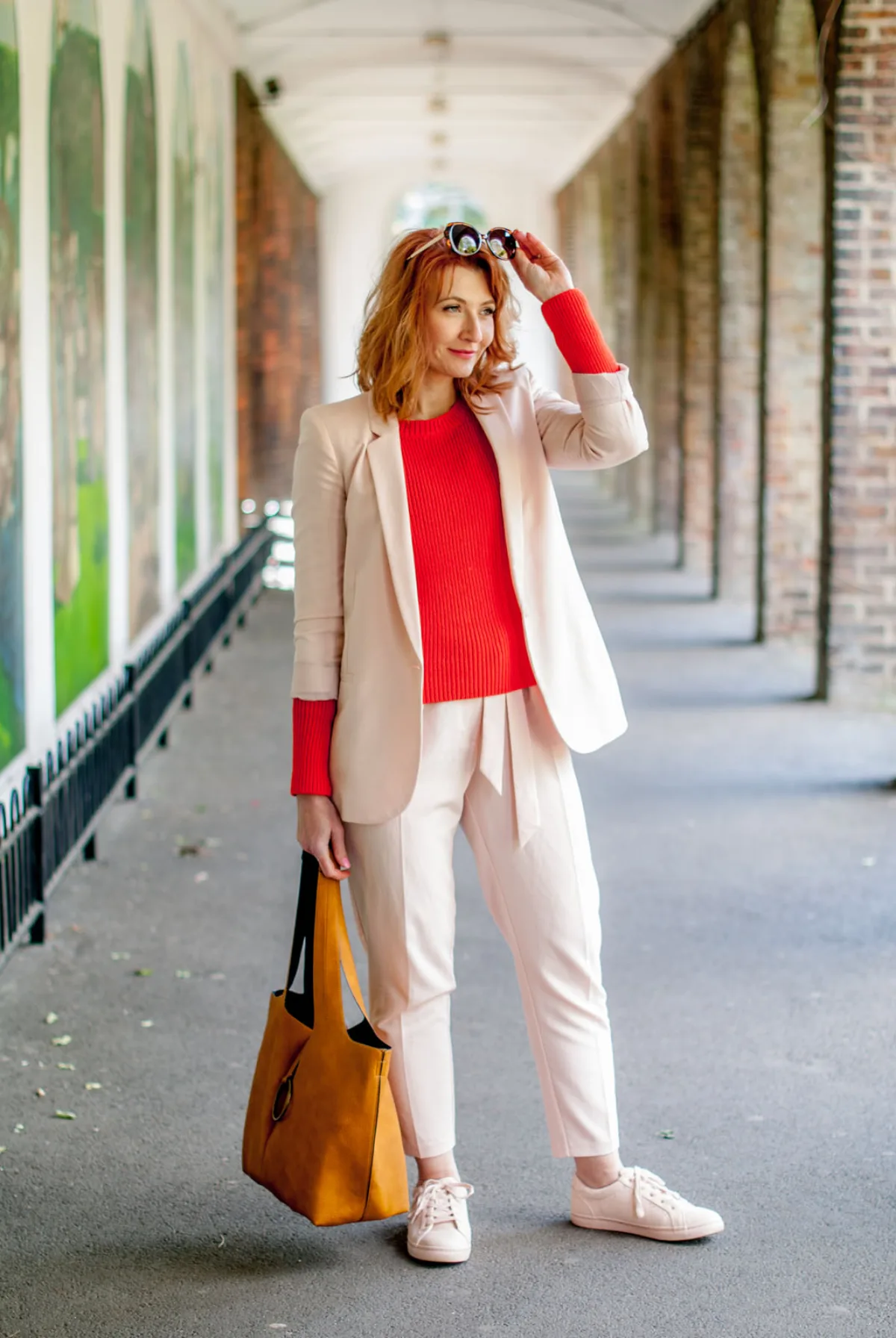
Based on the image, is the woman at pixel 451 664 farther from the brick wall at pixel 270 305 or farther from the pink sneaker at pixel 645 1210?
the brick wall at pixel 270 305

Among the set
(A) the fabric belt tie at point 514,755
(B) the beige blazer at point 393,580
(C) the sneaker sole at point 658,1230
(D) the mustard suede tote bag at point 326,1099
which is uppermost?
(B) the beige blazer at point 393,580

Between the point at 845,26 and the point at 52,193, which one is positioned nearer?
the point at 52,193

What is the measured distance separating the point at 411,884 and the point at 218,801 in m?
4.56

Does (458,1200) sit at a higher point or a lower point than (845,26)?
lower

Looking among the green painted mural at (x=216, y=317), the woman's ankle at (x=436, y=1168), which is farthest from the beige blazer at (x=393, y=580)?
the green painted mural at (x=216, y=317)

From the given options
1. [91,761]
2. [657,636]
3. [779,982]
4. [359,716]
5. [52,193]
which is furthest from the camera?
[657,636]

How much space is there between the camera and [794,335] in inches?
462

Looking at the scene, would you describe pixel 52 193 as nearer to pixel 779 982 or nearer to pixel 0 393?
pixel 0 393

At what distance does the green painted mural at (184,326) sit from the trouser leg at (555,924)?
348 inches

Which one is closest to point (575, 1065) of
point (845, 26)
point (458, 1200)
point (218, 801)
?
point (458, 1200)

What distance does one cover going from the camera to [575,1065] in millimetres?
3391

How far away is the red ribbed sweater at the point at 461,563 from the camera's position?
3.27 meters

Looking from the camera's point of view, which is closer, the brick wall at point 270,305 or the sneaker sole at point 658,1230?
the sneaker sole at point 658,1230

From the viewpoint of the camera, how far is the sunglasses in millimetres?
3152
